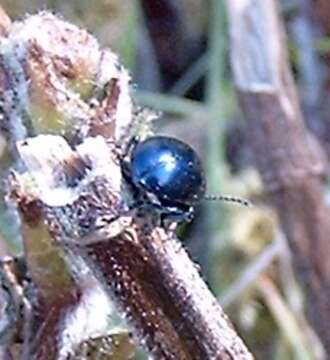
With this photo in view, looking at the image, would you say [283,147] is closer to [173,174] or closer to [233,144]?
[173,174]

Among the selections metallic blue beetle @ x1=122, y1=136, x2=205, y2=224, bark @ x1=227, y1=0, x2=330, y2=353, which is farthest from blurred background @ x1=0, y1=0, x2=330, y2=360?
metallic blue beetle @ x1=122, y1=136, x2=205, y2=224

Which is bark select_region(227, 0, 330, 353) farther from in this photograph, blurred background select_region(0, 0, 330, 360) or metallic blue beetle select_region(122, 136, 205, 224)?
metallic blue beetle select_region(122, 136, 205, 224)

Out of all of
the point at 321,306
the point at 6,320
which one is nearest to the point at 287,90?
the point at 321,306

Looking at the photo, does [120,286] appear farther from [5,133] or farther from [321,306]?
[321,306]

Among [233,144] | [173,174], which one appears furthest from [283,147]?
[233,144]

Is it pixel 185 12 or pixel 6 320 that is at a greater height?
pixel 185 12

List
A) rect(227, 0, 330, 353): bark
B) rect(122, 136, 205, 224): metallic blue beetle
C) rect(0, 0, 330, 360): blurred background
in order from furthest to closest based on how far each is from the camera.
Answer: rect(0, 0, 330, 360): blurred background, rect(227, 0, 330, 353): bark, rect(122, 136, 205, 224): metallic blue beetle
